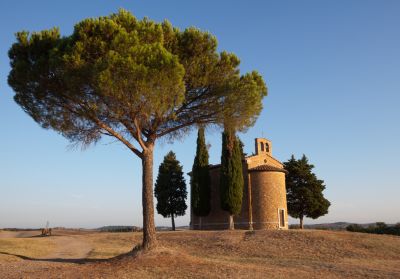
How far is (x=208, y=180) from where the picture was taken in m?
33.9

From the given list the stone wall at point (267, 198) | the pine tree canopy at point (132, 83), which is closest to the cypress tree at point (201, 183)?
the stone wall at point (267, 198)

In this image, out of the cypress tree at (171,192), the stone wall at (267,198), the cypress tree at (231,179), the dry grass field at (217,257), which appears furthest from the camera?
the cypress tree at (171,192)

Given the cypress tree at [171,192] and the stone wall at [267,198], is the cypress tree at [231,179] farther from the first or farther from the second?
the cypress tree at [171,192]

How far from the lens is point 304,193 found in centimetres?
3922

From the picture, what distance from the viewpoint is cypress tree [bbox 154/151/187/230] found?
39.0 meters

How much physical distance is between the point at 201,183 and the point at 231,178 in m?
3.57

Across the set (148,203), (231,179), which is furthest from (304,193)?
(148,203)

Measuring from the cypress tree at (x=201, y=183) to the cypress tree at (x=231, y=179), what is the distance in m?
2.45

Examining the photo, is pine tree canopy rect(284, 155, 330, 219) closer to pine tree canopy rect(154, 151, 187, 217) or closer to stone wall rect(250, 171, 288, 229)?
stone wall rect(250, 171, 288, 229)

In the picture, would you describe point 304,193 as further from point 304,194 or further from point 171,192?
point 171,192

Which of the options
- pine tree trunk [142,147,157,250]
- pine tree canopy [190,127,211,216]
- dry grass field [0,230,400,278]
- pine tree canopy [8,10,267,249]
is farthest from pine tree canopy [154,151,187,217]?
pine tree trunk [142,147,157,250]

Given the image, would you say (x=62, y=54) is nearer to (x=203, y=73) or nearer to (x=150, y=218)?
(x=203, y=73)

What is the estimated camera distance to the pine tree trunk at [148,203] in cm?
1582

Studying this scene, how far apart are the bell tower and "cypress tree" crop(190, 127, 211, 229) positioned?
472 centimetres
